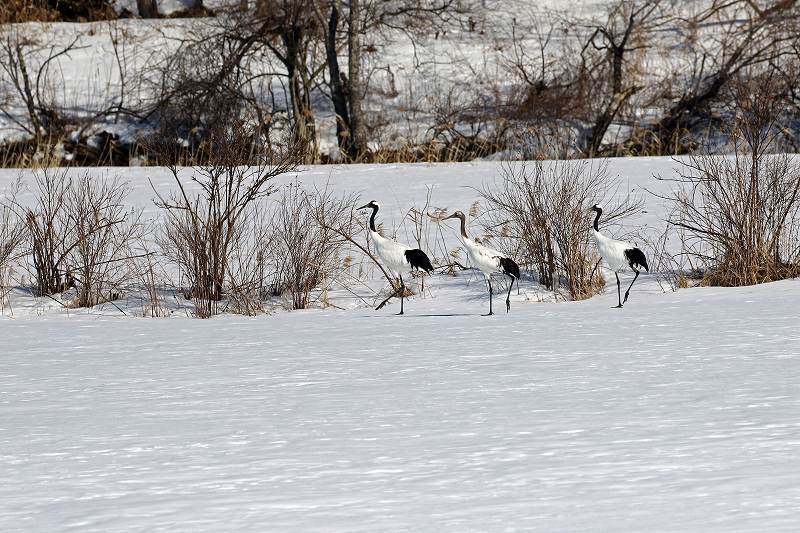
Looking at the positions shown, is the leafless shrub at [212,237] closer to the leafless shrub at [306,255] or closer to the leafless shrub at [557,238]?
the leafless shrub at [306,255]

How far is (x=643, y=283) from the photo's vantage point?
38.3 feet

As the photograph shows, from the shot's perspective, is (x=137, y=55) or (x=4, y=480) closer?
(x=4, y=480)

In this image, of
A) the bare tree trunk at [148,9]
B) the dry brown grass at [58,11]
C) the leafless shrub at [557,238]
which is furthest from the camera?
the bare tree trunk at [148,9]

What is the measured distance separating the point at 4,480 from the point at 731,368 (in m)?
4.22

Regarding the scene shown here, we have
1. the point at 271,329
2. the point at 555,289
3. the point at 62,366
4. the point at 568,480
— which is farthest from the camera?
the point at 555,289

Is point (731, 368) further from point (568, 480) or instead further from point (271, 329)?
point (271, 329)

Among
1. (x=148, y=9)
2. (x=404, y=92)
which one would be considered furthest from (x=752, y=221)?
(x=148, y=9)

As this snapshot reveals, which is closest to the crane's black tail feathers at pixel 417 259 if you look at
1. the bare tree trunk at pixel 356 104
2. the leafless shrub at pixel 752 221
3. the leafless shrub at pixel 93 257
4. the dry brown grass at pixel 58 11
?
the leafless shrub at pixel 752 221

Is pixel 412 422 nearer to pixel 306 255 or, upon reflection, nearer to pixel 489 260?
pixel 489 260

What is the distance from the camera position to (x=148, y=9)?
92.1ft

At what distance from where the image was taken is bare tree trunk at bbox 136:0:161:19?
27984 mm

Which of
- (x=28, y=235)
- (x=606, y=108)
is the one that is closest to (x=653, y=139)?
(x=606, y=108)

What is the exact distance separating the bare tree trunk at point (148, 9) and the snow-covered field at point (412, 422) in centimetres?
1893

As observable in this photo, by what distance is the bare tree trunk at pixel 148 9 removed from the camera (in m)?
28.0
